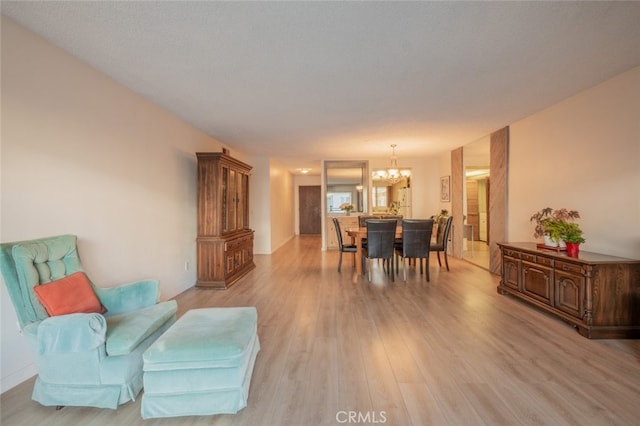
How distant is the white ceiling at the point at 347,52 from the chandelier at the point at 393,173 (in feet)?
7.11

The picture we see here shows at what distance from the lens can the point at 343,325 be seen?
2.79 m

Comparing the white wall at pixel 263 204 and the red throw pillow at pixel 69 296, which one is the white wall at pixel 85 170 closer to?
the red throw pillow at pixel 69 296

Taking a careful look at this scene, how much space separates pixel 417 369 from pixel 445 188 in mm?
5588

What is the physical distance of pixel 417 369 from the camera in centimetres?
202

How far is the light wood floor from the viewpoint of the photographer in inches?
62.1

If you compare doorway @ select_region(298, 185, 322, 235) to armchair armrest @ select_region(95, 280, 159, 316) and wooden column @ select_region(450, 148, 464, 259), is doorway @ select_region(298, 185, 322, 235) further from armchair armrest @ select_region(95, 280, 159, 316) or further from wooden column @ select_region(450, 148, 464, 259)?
armchair armrest @ select_region(95, 280, 159, 316)

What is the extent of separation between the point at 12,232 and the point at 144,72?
1674mm

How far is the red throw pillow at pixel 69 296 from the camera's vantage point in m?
1.71

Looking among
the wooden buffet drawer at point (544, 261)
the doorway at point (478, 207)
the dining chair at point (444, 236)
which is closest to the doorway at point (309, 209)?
the doorway at point (478, 207)

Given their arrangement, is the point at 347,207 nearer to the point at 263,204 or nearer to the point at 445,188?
the point at 263,204

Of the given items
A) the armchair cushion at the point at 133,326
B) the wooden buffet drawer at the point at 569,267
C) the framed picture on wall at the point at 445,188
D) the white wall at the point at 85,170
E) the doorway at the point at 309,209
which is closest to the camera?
the armchair cushion at the point at 133,326

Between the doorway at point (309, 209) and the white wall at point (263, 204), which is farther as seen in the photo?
the doorway at point (309, 209)

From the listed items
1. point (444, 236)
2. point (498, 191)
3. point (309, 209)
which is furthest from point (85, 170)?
point (309, 209)

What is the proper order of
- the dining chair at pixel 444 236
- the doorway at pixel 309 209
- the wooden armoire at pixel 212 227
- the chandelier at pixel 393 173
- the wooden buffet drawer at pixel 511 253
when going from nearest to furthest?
the wooden buffet drawer at pixel 511 253
the wooden armoire at pixel 212 227
the dining chair at pixel 444 236
the chandelier at pixel 393 173
the doorway at pixel 309 209
